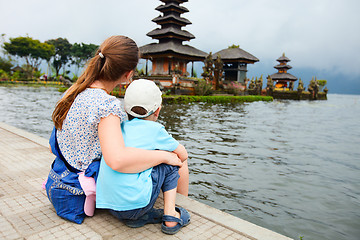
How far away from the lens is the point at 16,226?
1993 mm

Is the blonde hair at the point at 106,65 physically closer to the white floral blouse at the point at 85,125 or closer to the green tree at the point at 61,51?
the white floral blouse at the point at 85,125

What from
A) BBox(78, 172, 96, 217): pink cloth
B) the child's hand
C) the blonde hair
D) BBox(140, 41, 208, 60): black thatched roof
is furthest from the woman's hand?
BBox(140, 41, 208, 60): black thatched roof

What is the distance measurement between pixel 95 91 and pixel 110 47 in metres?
0.32

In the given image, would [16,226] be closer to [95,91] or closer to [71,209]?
[71,209]

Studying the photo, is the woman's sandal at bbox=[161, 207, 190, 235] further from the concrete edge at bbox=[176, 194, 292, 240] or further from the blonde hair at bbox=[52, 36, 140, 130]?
the blonde hair at bbox=[52, 36, 140, 130]

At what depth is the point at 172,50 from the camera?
91.8 ft

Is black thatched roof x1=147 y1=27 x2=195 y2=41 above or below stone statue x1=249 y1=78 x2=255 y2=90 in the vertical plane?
above

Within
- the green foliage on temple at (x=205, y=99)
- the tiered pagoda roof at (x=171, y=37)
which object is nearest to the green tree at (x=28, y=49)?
the tiered pagoda roof at (x=171, y=37)

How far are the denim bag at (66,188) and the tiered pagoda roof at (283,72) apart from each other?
166 feet

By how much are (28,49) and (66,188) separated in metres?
58.1

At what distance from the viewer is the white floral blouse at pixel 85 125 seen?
69.7 inches

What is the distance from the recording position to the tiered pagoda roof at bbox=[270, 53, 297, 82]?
48.5 meters

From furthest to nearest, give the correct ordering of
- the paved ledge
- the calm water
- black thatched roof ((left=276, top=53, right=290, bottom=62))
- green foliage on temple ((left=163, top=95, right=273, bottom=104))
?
black thatched roof ((left=276, top=53, right=290, bottom=62)) < green foliage on temple ((left=163, top=95, right=273, bottom=104)) < the calm water < the paved ledge

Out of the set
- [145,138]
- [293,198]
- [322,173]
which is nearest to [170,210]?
[145,138]
